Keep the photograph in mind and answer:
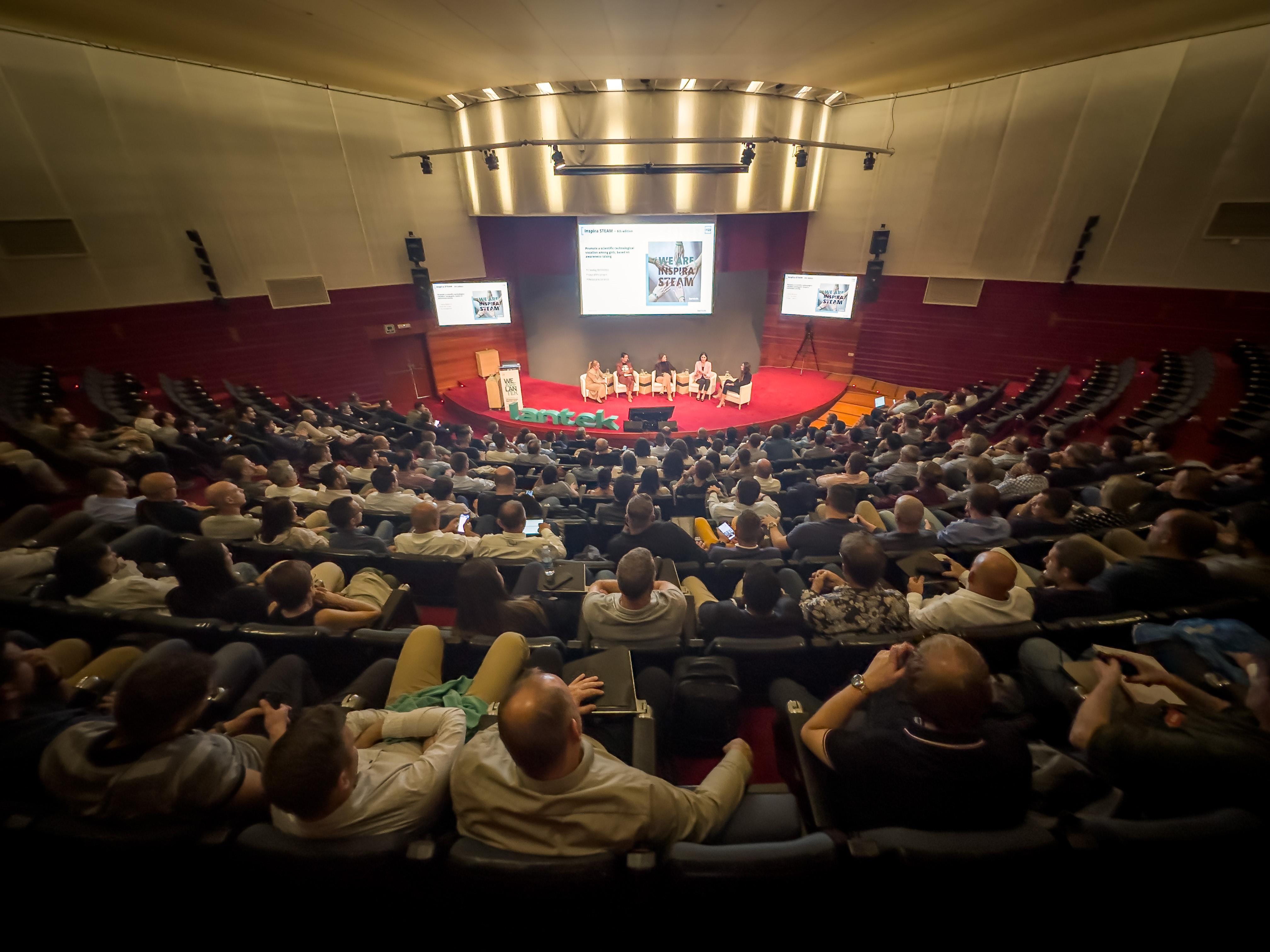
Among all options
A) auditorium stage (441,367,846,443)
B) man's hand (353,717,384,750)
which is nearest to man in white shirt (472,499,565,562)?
man's hand (353,717,384,750)

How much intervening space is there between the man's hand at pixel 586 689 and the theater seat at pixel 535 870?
2.00ft

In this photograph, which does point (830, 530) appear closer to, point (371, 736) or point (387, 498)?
point (371, 736)

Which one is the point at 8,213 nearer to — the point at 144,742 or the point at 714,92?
the point at 144,742

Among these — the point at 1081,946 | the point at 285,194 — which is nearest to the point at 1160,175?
the point at 1081,946

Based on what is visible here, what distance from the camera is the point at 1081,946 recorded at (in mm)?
1548

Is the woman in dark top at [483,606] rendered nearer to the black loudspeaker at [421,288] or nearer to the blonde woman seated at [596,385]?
the blonde woman seated at [596,385]

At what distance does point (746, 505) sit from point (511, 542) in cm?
198

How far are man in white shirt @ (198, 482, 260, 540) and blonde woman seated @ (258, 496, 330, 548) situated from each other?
1.02ft

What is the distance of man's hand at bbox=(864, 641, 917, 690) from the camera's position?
1.81m

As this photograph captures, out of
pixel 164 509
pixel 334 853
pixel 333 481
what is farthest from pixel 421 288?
pixel 334 853

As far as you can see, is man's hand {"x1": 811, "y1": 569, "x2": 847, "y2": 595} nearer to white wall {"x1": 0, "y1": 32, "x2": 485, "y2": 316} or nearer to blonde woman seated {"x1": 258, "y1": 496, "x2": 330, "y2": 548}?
blonde woman seated {"x1": 258, "y1": 496, "x2": 330, "y2": 548}

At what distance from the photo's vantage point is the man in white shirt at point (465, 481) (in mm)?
5398

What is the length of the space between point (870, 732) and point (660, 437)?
6.77 meters

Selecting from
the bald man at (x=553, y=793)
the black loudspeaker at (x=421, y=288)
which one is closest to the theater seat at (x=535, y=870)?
the bald man at (x=553, y=793)
